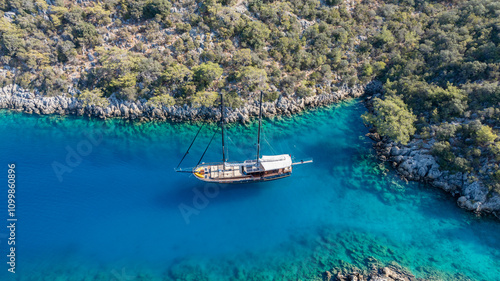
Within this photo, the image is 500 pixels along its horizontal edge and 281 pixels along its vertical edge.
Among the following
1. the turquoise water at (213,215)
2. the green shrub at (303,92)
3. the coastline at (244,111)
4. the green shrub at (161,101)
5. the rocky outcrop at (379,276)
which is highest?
the green shrub at (303,92)

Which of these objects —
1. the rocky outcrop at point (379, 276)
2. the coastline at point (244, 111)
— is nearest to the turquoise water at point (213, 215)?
the rocky outcrop at point (379, 276)

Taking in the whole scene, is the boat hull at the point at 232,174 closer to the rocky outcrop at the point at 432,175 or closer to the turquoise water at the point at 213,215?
the turquoise water at the point at 213,215

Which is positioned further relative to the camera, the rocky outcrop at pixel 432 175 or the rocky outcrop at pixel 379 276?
the rocky outcrop at pixel 432 175

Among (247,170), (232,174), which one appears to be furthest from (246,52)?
(232,174)

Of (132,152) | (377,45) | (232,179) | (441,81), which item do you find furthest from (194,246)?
(377,45)

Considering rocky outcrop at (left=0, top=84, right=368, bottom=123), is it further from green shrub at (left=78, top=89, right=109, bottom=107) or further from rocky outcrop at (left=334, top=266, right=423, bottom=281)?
rocky outcrop at (left=334, top=266, right=423, bottom=281)

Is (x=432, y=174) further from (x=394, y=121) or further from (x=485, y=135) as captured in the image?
(x=394, y=121)

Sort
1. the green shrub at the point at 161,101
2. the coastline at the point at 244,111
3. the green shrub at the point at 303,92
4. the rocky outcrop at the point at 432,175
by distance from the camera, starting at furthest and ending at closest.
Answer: the green shrub at the point at 303,92, the green shrub at the point at 161,101, the coastline at the point at 244,111, the rocky outcrop at the point at 432,175
